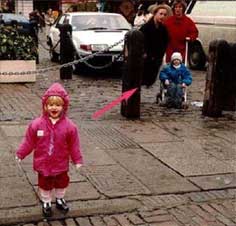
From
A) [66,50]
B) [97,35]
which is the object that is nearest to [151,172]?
[66,50]

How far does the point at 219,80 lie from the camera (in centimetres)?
897

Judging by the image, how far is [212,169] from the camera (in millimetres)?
6246

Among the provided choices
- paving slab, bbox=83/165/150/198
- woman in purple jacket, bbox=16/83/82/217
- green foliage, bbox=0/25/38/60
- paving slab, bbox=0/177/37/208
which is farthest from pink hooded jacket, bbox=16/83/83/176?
green foliage, bbox=0/25/38/60

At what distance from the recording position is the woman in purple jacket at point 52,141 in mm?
4695

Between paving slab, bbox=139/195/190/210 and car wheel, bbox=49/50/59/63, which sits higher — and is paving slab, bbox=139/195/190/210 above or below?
→ below

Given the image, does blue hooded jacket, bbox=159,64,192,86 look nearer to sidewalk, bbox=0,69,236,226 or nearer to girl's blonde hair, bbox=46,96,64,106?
sidewalk, bbox=0,69,236,226

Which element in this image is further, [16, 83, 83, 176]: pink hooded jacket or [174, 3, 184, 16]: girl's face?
[174, 3, 184, 16]: girl's face

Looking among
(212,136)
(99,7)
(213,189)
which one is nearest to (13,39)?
(212,136)

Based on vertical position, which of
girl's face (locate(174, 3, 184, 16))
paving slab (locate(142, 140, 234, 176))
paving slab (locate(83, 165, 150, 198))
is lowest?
paving slab (locate(83, 165, 150, 198))

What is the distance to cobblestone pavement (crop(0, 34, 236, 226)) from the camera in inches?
193

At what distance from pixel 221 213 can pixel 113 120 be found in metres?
3.99

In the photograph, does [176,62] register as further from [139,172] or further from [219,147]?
[139,172]

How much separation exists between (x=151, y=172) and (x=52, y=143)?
5.46 feet

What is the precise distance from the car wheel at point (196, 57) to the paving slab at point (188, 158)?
29.0 feet
